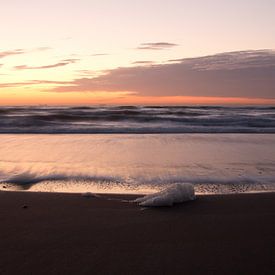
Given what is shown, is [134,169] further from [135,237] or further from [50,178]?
[135,237]

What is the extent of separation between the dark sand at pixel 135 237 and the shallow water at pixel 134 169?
1.20 m

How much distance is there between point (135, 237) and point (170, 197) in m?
1.04

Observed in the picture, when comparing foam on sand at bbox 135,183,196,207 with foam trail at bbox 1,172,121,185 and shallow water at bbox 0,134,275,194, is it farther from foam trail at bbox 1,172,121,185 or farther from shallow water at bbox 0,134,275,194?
foam trail at bbox 1,172,121,185

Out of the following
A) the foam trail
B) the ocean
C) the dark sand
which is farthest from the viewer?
the foam trail

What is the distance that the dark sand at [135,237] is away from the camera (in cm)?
261

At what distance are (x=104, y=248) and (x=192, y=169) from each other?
4.23m

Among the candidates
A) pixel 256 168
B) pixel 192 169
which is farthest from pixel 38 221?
pixel 256 168

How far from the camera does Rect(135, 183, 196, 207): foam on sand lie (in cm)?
405

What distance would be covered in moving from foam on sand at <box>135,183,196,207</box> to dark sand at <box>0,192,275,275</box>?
0.35 feet

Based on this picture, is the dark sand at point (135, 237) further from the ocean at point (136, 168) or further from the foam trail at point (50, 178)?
the foam trail at point (50, 178)

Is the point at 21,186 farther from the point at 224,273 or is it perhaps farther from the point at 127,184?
the point at 224,273

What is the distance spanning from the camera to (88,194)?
4629 mm

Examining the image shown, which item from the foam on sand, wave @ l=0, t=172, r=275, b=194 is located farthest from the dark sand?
wave @ l=0, t=172, r=275, b=194

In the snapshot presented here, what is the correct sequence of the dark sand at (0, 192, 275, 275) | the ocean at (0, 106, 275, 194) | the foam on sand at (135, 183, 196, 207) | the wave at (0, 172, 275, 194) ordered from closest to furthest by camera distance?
the dark sand at (0, 192, 275, 275) < the foam on sand at (135, 183, 196, 207) < the wave at (0, 172, 275, 194) < the ocean at (0, 106, 275, 194)
